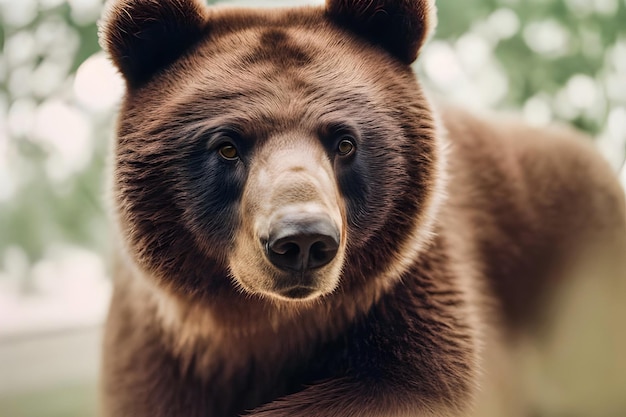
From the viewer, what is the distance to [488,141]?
183cm

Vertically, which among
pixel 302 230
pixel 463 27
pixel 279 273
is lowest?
pixel 279 273

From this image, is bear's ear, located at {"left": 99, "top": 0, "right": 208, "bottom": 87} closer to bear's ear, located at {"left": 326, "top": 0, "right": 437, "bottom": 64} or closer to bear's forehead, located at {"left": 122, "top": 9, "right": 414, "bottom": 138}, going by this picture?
bear's forehead, located at {"left": 122, "top": 9, "right": 414, "bottom": 138}

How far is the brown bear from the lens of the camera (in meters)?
1.16

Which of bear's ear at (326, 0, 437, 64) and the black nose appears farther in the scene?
bear's ear at (326, 0, 437, 64)

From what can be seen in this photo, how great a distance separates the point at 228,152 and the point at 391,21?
1.32 feet

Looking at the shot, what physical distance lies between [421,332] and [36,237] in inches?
34.6

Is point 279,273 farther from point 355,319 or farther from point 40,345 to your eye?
point 40,345

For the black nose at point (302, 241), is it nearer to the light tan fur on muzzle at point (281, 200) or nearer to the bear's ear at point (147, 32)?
the light tan fur on muzzle at point (281, 200)

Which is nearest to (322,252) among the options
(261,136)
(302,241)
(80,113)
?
(302,241)

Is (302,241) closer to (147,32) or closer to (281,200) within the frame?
(281,200)

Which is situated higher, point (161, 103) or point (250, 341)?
point (161, 103)

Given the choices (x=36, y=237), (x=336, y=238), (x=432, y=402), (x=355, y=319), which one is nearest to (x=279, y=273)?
(x=336, y=238)

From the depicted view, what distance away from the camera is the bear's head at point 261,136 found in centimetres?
114

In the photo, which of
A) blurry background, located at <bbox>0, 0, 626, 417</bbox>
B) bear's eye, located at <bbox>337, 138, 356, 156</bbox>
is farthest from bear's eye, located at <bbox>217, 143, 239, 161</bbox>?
blurry background, located at <bbox>0, 0, 626, 417</bbox>
